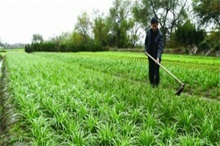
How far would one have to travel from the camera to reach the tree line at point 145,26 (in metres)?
36.8

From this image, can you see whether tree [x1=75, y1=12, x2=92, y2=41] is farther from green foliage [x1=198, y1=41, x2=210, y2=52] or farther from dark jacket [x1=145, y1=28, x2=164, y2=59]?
dark jacket [x1=145, y1=28, x2=164, y2=59]

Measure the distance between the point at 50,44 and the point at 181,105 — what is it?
56622mm

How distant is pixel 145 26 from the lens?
183 ft

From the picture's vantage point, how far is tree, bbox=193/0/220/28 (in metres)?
33.5

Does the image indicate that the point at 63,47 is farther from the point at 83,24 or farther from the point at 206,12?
the point at 206,12

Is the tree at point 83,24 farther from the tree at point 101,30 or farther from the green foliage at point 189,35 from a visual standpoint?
the green foliage at point 189,35

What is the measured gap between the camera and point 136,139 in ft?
11.6

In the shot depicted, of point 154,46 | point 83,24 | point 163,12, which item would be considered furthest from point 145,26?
point 154,46

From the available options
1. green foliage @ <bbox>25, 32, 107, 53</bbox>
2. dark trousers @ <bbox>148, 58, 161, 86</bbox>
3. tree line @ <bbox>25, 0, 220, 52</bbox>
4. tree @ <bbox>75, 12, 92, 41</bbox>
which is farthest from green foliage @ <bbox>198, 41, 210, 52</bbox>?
tree @ <bbox>75, 12, 92, 41</bbox>

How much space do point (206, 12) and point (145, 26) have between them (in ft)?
70.4

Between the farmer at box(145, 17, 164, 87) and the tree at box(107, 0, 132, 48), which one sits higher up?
the tree at box(107, 0, 132, 48)

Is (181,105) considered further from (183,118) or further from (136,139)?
(136,139)

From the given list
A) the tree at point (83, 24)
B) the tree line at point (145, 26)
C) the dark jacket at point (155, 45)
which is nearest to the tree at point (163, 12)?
the tree line at point (145, 26)

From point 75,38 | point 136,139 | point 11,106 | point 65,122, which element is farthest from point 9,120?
point 75,38
